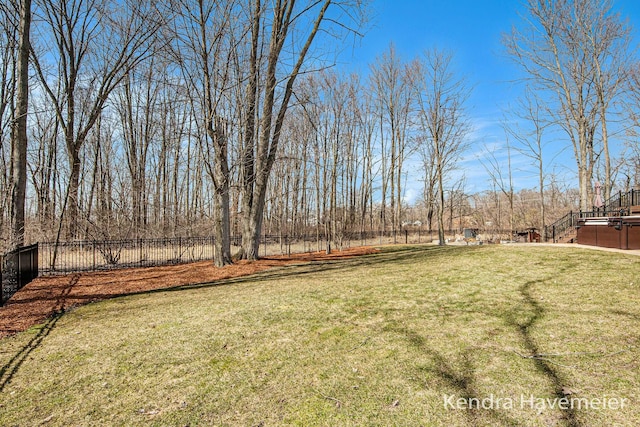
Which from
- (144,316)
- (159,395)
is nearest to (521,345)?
(159,395)

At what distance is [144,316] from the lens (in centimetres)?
508

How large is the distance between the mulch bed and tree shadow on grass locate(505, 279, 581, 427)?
257 inches

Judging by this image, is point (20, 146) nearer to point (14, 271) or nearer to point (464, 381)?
point (14, 271)

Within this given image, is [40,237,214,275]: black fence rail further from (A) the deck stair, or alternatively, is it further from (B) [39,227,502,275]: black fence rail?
(A) the deck stair

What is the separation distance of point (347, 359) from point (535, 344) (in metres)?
1.92

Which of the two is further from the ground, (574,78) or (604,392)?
(574,78)

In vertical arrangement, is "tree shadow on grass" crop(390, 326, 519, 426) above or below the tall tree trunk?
below

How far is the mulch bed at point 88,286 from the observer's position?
18.1ft

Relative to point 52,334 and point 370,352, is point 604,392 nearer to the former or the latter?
point 370,352

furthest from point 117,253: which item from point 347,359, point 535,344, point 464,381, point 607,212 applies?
Result: point 607,212

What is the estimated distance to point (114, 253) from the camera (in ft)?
41.7

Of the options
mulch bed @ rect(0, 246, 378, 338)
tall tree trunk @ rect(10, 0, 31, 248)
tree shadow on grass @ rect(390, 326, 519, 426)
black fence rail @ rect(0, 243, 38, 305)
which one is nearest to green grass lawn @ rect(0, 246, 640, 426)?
tree shadow on grass @ rect(390, 326, 519, 426)

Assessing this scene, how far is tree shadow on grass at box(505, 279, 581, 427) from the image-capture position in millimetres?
2252

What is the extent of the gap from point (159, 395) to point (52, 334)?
2.86m
